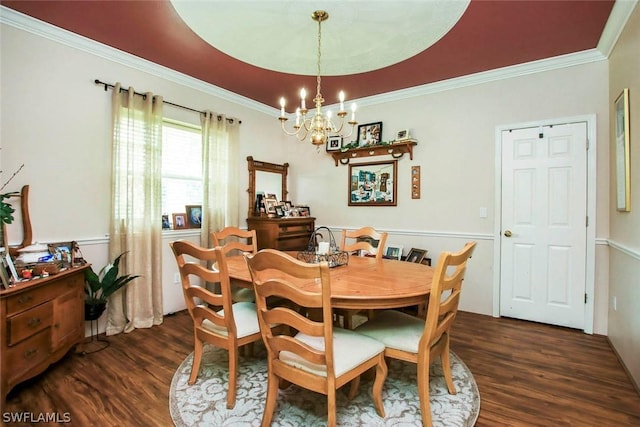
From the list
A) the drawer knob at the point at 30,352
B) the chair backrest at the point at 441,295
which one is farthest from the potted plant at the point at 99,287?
the chair backrest at the point at 441,295

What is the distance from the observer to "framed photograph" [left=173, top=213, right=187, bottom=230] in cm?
338

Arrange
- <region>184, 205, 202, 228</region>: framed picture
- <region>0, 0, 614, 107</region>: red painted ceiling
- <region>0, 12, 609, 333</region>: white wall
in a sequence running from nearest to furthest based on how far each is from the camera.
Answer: <region>0, 0, 614, 107</region>: red painted ceiling, <region>0, 12, 609, 333</region>: white wall, <region>184, 205, 202, 228</region>: framed picture

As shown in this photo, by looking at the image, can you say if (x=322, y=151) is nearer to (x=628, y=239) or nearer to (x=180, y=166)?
(x=180, y=166)

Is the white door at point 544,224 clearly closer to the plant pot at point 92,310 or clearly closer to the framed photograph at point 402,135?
the framed photograph at point 402,135

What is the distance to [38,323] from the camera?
1.96 metres

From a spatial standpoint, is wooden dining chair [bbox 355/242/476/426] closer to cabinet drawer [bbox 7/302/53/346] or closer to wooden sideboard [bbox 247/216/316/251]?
cabinet drawer [bbox 7/302/53/346]

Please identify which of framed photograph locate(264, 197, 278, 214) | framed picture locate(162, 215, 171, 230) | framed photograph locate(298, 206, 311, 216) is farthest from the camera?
framed photograph locate(298, 206, 311, 216)

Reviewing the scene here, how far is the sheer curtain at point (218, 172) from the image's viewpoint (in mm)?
3516

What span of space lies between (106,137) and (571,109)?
438cm

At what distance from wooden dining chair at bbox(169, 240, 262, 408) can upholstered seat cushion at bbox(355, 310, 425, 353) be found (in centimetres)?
72

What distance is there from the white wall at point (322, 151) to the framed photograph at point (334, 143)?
0.20 meters

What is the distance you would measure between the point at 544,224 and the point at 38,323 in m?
4.24

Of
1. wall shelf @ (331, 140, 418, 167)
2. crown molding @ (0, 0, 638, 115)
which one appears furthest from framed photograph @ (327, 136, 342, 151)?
crown molding @ (0, 0, 638, 115)

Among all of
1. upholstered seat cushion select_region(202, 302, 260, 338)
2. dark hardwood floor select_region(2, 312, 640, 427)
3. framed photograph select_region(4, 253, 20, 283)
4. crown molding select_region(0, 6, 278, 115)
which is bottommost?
dark hardwood floor select_region(2, 312, 640, 427)
